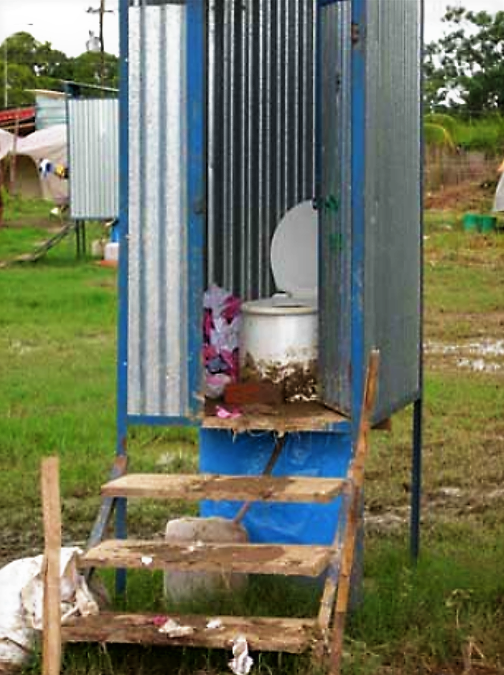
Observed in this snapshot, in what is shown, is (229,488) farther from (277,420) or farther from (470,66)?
(470,66)

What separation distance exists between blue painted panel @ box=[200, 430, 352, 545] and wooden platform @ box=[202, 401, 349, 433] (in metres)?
0.15

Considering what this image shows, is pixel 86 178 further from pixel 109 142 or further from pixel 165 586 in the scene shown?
pixel 165 586

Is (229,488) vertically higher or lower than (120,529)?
higher

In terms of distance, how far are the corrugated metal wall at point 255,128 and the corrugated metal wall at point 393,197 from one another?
1.54 ft

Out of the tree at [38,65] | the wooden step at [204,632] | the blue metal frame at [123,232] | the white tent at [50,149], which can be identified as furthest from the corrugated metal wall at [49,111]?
→ the wooden step at [204,632]

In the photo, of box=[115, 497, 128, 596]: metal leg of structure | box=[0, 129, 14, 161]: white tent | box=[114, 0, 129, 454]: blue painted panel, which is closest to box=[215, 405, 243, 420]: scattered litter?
box=[114, 0, 129, 454]: blue painted panel

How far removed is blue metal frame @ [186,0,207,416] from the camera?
19.5 ft

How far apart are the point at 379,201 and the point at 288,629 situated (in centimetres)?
200

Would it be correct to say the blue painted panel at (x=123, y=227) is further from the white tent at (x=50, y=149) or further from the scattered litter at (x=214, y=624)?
the white tent at (x=50, y=149)

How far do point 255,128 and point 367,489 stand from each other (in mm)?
2560

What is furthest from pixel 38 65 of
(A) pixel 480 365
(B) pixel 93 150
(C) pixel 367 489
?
(C) pixel 367 489

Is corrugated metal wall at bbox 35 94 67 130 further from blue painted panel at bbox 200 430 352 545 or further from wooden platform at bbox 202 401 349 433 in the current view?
wooden platform at bbox 202 401 349 433

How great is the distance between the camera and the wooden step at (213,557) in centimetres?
536

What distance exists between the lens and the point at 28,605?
5496 mm
